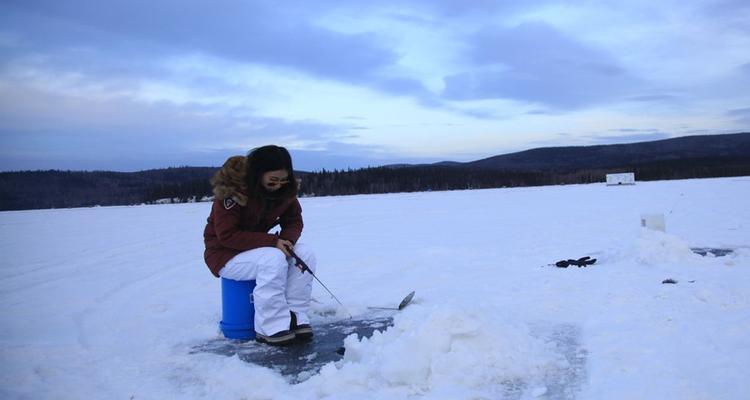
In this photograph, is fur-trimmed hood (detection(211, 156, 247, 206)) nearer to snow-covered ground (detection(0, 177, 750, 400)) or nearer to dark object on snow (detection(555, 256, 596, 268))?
snow-covered ground (detection(0, 177, 750, 400))

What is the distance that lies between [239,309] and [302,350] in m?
0.64

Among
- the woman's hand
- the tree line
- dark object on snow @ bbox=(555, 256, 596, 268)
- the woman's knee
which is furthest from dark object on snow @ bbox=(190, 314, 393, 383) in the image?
the tree line

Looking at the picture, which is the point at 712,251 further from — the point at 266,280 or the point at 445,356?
the point at 266,280

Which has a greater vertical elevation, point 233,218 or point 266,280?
point 233,218

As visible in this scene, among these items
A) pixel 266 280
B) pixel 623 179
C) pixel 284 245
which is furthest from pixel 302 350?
pixel 623 179

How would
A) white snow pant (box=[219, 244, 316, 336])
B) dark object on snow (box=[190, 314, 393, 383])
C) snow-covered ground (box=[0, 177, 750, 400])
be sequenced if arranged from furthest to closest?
white snow pant (box=[219, 244, 316, 336]) < dark object on snow (box=[190, 314, 393, 383]) < snow-covered ground (box=[0, 177, 750, 400])

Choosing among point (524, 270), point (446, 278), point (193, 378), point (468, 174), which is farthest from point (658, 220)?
point (468, 174)

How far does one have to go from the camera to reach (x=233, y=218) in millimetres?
4168

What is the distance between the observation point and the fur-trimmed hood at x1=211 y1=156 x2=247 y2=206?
4.14 metres

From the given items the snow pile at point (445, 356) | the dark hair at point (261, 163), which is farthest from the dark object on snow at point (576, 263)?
the dark hair at point (261, 163)

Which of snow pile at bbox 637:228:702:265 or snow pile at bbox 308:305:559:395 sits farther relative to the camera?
snow pile at bbox 637:228:702:265

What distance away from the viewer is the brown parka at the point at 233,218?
13.6 feet

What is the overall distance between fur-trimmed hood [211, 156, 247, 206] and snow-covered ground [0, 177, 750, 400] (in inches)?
42.2

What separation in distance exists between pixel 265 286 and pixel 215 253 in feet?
1.70
